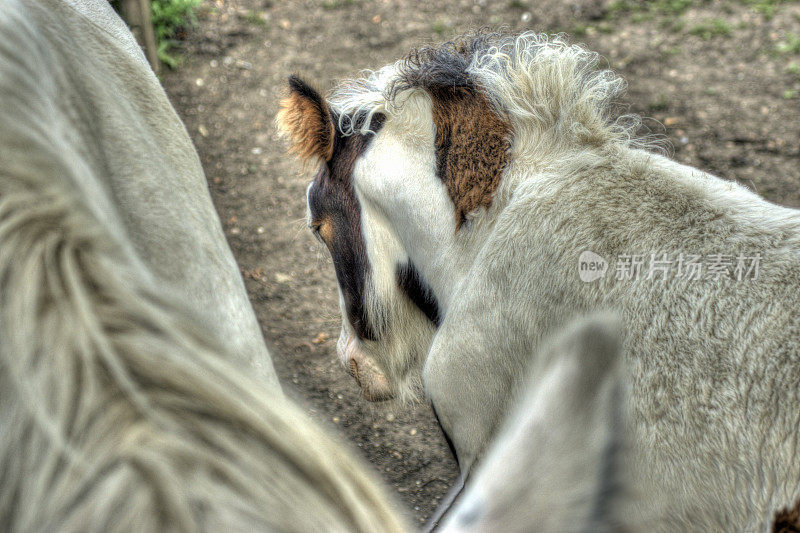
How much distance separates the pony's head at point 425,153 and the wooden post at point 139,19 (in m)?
2.97

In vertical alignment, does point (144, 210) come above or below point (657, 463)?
above

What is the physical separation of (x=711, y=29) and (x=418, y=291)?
488cm

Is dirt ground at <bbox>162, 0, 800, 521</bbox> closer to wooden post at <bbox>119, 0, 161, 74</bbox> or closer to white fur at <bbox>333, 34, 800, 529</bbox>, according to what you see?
wooden post at <bbox>119, 0, 161, 74</bbox>

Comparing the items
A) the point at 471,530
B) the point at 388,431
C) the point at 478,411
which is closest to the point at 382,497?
the point at 471,530

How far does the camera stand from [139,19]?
4.54 m

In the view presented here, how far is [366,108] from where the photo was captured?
2.10m

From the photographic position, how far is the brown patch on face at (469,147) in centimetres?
186

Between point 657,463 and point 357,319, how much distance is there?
132 cm

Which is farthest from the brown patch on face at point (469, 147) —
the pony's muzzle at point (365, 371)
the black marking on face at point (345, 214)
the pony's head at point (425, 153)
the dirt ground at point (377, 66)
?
the dirt ground at point (377, 66)

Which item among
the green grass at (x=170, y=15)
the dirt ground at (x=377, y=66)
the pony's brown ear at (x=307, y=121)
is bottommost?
the dirt ground at (x=377, y=66)

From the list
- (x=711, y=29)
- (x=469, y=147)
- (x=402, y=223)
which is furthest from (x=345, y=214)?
(x=711, y=29)

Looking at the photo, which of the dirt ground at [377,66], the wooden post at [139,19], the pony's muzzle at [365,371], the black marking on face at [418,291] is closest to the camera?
the black marking on face at [418,291]

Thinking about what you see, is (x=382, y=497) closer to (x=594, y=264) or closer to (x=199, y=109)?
(x=594, y=264)

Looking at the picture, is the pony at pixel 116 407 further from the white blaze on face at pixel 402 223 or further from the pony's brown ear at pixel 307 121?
the pony's brown ear at pixel 307 121
